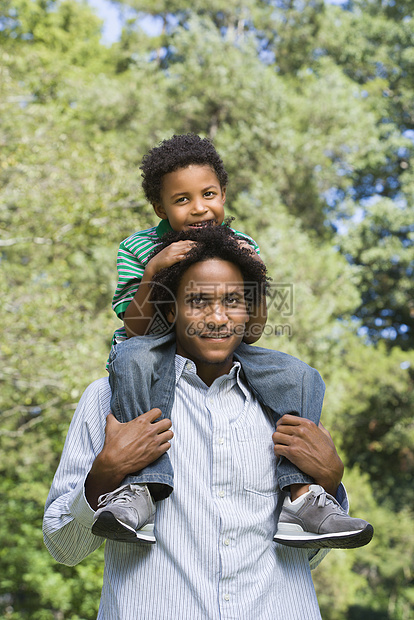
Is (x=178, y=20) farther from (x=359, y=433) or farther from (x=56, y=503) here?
(x=56, y=503)

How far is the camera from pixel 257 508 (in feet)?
5.59

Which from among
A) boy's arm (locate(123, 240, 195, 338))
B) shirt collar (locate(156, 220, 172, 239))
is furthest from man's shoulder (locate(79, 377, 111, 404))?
shirt collar (locate(156, 220, 172, 239))

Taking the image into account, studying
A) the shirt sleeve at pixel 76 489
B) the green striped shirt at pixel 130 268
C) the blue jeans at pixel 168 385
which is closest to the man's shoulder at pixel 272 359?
the blue jeans at pixel 168 385

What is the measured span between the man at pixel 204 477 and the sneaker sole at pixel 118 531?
8 centimetres

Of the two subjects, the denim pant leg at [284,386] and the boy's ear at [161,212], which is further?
the boy's ear at [161,212]

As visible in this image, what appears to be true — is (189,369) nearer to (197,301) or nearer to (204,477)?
(197,301)

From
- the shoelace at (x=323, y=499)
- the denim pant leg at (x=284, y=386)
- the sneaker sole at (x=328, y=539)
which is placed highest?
the denim pant leg at (x=284, y=386)

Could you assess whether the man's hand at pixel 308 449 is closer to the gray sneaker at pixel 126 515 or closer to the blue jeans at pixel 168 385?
the blue jeans at pixel 168 385

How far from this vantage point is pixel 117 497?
1552 millimetres

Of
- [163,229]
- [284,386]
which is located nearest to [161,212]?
[163,229]

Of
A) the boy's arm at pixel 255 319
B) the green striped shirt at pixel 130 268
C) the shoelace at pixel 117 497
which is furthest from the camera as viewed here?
the green striped shirt at pixel 130 268

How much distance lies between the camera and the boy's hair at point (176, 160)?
2.21 meters

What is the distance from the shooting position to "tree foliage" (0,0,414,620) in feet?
27.5

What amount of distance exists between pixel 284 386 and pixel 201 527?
481mm
